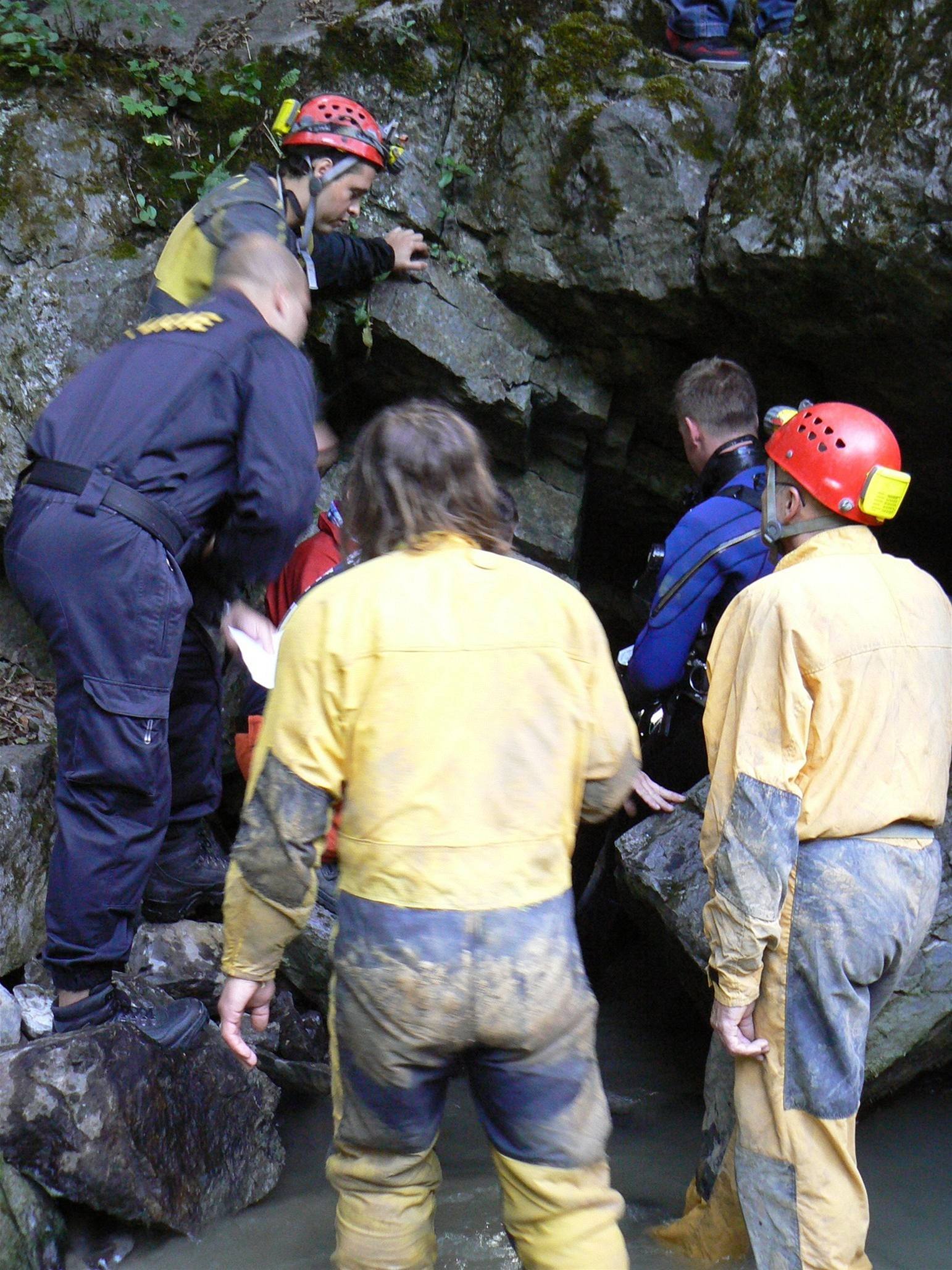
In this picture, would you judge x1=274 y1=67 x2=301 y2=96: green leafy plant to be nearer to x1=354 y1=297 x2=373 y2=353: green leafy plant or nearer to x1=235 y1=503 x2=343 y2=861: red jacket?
x1=354 y1=297 x2=373 y2=353: green leafy plant

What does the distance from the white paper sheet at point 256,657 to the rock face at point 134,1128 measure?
1.16 metres

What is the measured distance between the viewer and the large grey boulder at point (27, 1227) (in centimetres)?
290

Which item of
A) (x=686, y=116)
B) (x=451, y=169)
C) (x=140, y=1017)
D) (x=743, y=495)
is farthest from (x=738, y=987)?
(x=451, y=169)

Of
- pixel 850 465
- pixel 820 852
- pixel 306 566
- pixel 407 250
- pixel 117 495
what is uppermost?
pixel 407 250

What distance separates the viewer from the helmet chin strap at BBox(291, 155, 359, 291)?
4.39m

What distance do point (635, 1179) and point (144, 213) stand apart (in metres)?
4.46

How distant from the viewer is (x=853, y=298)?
14.4 feet

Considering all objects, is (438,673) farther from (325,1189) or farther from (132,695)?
(325,1189)

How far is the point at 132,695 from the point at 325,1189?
1.74 meters

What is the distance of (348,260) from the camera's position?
4.91 metres

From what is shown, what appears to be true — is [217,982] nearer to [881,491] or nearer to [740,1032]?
[740,1032]

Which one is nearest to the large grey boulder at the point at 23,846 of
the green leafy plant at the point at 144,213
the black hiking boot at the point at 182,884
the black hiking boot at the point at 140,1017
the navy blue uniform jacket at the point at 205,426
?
the black hiking boot at the point at 182,884

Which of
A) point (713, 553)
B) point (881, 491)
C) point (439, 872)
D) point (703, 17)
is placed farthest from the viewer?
point (703, 17)

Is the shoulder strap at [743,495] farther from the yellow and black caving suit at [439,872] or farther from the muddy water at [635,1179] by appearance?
the muddy water at [635,1179]
